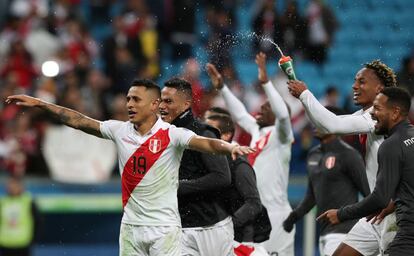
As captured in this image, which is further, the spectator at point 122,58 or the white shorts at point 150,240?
the spectator at point 122,58

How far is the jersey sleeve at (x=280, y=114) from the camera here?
36.1 ft

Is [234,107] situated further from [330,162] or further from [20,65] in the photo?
[20,65]

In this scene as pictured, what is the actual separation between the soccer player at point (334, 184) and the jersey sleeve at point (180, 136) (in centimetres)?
257

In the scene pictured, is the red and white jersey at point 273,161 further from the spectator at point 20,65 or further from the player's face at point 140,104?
the spectator at point 20,65

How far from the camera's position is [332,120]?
8.93 metres

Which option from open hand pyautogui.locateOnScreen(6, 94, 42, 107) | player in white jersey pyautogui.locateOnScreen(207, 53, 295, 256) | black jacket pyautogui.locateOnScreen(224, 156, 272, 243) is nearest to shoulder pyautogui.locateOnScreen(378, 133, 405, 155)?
black jacket pyautogui.locateOnScreen(224, 156, 272, 243)

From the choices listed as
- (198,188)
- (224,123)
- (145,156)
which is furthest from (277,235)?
(145,156)

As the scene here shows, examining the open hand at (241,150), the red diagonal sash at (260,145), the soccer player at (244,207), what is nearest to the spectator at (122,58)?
the red diagonal sash at (260,145)

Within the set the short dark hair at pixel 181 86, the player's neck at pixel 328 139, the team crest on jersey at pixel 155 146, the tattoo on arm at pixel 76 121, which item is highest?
the short dark hair at pixel 181 86

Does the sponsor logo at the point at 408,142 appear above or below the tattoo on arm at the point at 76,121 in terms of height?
below

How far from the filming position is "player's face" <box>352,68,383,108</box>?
9438 millimetres

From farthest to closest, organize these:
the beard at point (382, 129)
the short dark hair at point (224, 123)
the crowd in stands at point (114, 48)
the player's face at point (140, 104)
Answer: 1. the crowd in stands at point (114, 48)
2. the short dark hair at point (224, 123)
3. the player's face at point (140, 104)
4. the beard at point (382, 129)

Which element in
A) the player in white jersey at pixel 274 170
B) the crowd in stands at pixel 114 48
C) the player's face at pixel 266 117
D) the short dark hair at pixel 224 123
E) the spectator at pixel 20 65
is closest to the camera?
the short dark hair at pixel 224 123

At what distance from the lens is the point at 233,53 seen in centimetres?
1969
